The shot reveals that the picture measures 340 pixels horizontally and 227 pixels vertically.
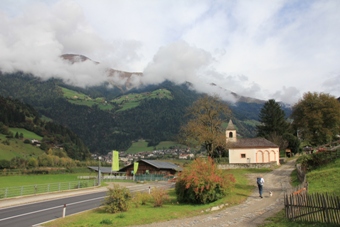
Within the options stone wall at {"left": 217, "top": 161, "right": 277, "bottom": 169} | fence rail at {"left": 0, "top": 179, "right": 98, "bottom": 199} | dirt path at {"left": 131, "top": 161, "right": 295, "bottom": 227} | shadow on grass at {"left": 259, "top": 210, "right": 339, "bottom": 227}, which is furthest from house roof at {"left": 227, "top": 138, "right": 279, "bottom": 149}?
shadow on grass at {"left": 259, "top": 210, "right": 339, "bottom": 227}

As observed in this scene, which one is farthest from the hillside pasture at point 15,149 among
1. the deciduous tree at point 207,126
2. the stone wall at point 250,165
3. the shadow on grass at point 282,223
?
the shadow on grass at point 282,223

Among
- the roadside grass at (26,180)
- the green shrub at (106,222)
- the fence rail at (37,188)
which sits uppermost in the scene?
the green shrub at (106,222)

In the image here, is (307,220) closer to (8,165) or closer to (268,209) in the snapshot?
(268,209)

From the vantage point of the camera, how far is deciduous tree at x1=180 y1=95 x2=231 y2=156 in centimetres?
4716

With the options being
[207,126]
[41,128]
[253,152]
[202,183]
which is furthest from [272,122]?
[41,128]

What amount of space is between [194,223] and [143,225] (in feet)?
8.53

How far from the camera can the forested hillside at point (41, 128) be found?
457 ft

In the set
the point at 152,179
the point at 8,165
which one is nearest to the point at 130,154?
the point at 8,165

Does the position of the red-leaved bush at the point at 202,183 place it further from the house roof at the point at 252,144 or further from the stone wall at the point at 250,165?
the house roof at the point at 252,144

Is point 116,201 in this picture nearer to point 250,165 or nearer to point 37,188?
point 37,188

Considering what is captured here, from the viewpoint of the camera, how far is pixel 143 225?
14.9 m

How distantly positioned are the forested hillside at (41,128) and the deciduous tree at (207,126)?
99.1 meters

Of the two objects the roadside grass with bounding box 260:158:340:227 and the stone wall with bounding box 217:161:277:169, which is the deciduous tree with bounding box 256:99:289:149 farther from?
the roadside grass with bounding box 260:158:340:227

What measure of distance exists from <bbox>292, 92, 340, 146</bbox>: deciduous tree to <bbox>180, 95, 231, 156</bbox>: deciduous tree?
1318 cm
